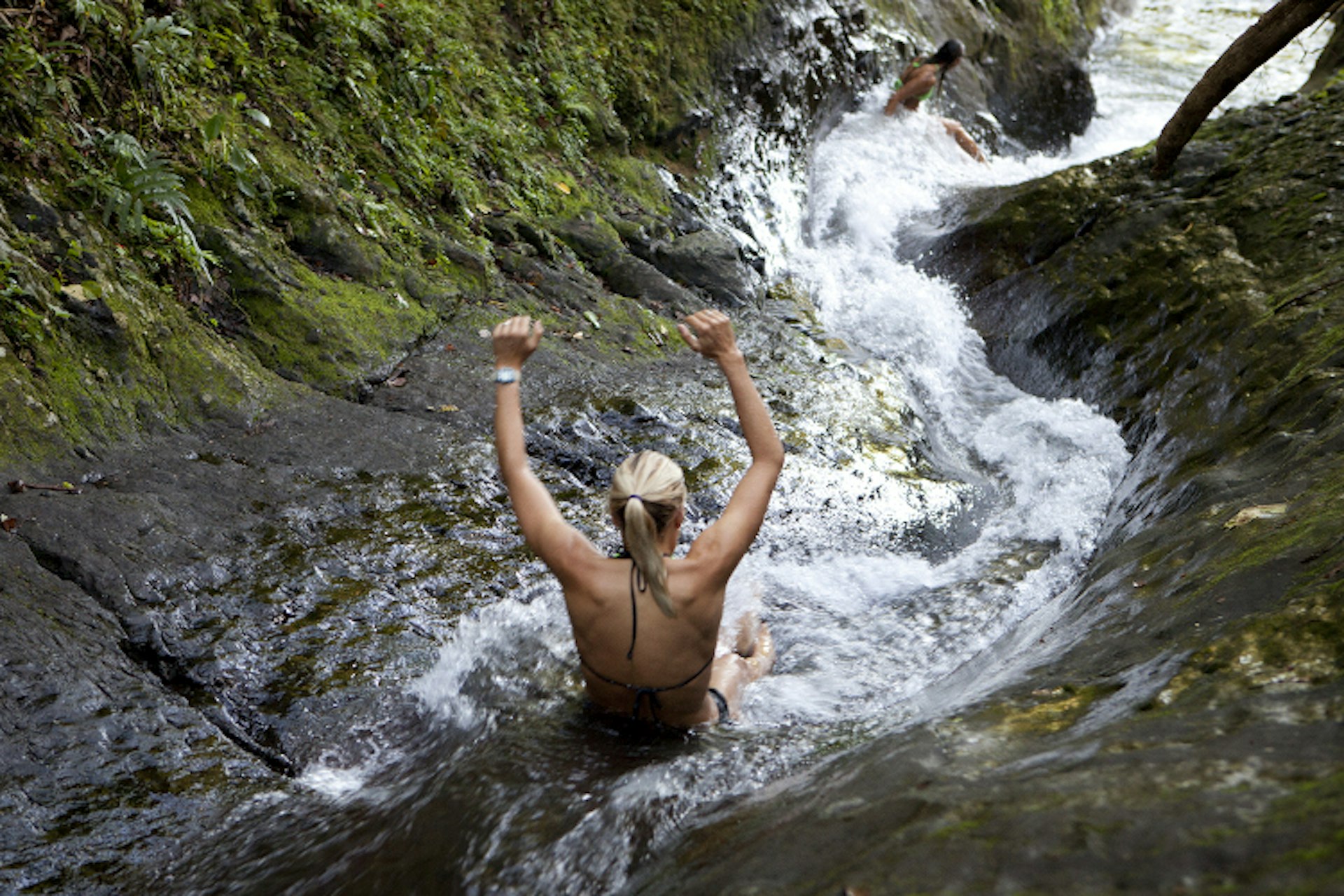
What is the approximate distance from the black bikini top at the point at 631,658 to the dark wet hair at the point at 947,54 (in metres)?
12.0

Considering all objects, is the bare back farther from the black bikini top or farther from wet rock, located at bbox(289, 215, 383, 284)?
wet rock, located at bbox(289, 215, 383, 284)

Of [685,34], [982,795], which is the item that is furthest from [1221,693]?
[685,34]

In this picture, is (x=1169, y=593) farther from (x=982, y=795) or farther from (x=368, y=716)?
(x=368, y=716)

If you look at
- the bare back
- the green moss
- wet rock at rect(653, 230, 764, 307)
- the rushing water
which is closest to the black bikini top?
the bare back

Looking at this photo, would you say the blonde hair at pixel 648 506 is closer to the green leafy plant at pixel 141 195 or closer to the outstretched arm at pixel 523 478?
the outstretched arm at pixel 523 478

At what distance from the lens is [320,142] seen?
7.30 metres

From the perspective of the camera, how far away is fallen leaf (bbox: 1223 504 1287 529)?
3891mm

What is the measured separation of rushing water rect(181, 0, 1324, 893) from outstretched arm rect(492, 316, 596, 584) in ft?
2.42

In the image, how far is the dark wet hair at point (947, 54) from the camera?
13516 mm

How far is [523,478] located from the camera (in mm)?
3441

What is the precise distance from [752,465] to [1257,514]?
2095 millimetres

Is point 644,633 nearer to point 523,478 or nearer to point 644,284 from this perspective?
point 523,478

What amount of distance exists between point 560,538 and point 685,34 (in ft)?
30.5

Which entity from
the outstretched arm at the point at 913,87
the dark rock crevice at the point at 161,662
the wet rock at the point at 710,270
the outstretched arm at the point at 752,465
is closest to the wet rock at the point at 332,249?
the wet rock at the point at 710,270
